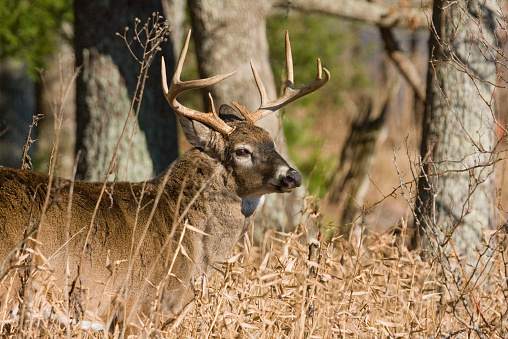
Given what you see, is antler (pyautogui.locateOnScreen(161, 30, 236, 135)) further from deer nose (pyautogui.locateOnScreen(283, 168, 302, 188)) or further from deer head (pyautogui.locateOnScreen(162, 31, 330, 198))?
deer nose (pyautogui.locateOnScreen(283, 168, 302, 188))

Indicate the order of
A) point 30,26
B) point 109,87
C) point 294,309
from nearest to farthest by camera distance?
1. point 294,309
2. point 109,87
3. point 30,26

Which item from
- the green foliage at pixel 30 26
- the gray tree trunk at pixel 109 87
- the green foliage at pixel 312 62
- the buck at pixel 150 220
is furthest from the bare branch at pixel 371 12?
the green foliage at pixel 312 62

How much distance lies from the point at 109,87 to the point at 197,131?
6.91 feet

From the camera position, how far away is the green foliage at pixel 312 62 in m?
14.3

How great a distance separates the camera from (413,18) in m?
8.75

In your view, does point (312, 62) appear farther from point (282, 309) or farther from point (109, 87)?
point (282, 309)

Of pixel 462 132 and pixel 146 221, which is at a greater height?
pixel 462 132

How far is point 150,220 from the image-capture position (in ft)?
13.4

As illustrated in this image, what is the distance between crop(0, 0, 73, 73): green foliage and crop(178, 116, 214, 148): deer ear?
5401mm

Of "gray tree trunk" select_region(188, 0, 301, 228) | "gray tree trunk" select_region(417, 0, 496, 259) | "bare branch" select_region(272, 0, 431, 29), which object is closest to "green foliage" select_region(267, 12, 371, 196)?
"bare branch" select_region(272, 0, 431, 29)

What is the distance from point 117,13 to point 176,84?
7.94 ft

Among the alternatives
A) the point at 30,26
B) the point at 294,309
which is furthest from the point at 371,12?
the point at 294,309

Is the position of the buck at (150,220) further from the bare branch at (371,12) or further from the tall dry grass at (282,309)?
the bare branch at (371,12)

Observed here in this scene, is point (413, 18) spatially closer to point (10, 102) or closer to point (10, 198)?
point (10, 198)
